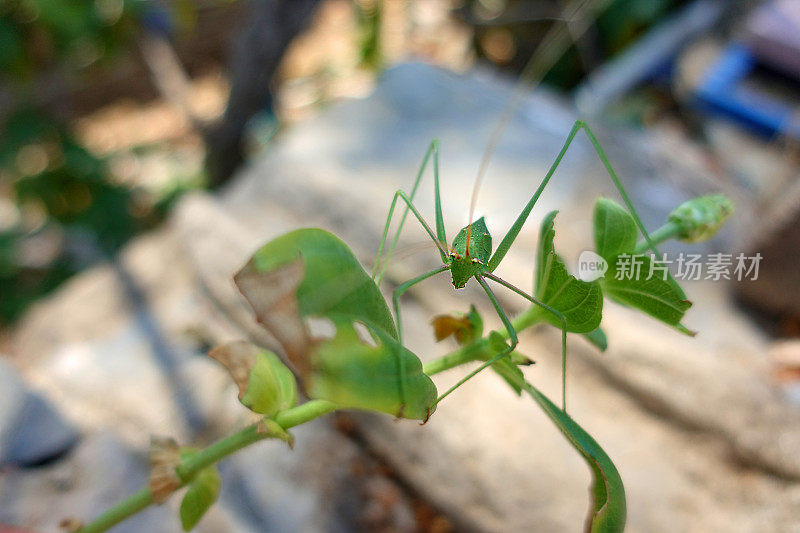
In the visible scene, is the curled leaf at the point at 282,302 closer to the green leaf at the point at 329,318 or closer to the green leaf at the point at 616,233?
the green leaf at the point at 329,318

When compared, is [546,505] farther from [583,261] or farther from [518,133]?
[518,133]

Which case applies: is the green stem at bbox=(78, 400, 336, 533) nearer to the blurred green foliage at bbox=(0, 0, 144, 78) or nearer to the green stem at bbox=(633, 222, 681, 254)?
the green stem at bbox=(633, 222, 681, 254)

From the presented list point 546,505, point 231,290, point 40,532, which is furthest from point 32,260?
point 546,505

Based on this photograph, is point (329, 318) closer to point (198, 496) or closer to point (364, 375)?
point (364, 375)

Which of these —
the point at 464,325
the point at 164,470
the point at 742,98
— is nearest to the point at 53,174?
the point at 164,470

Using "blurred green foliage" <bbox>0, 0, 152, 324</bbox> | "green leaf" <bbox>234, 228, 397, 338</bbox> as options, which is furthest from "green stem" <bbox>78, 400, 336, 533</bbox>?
"blurred green foliage" <bbox>0, 0, 152, 324</bbox>

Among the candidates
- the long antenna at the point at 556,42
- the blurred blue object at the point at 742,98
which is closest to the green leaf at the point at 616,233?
the long antenna at the point at 556,42
